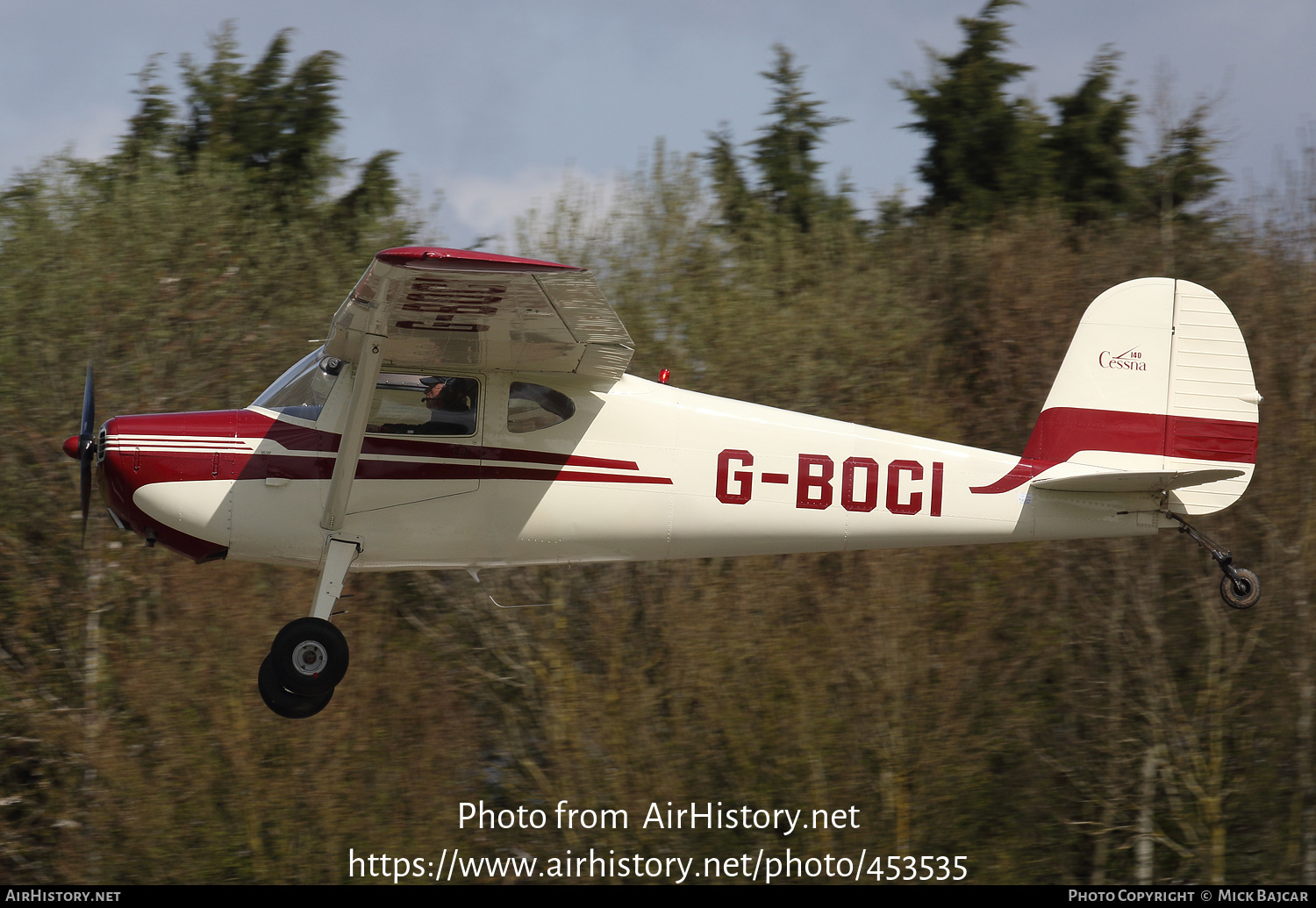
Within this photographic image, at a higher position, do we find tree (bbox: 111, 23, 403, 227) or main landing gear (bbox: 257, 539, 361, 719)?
tree (bbox: 111, 23, 403, 227)

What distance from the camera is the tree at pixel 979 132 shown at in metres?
22.0

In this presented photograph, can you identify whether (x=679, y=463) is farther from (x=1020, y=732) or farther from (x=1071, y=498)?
(x=1020, y=732)

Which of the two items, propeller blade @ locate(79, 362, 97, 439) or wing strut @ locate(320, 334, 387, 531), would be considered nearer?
wing strut @ locate(320, 334, 387, 531)

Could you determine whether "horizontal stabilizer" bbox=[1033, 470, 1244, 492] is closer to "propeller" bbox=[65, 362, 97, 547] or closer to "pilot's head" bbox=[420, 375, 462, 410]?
"pilot's head" bbox=[420, 375, 462, 410]

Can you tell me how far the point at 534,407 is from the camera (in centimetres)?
782

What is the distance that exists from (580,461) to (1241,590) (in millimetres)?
4352

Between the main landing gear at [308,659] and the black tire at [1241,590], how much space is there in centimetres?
560

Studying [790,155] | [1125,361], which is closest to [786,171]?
[790,155]

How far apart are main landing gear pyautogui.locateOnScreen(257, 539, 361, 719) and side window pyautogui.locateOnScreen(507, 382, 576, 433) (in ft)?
4.49

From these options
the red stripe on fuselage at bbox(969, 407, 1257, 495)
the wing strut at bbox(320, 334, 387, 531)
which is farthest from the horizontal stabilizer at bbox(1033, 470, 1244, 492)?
the wing strut at bbox(320, 334, 387, 531)

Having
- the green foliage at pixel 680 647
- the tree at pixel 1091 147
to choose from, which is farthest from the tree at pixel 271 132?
the tree at pixel 1091 147

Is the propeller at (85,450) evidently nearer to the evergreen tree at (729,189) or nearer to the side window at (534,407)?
the side window at (534,407)

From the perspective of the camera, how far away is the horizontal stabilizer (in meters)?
7.62
